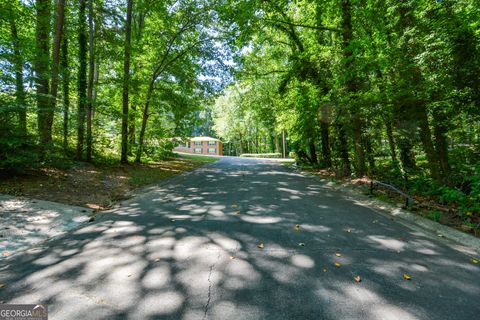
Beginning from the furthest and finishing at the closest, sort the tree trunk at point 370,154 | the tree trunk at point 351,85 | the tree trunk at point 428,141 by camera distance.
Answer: the tree trunk at point 370,154, the tree trunk at point 351,85, the tree trunk at point 428,141

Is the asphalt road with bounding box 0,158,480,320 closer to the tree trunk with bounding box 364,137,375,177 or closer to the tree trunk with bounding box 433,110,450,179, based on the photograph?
the tree trunk with bounding box 433,110,450,179

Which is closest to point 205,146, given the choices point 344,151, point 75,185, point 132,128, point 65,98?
point 132,128

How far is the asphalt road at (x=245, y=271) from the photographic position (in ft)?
8.09

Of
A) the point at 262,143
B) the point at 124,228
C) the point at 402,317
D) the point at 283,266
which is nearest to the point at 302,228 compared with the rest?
the point at 283,266

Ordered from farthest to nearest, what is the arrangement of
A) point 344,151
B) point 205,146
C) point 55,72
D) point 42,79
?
point 205,146 < point 344,151 < point 55,72 < point 42,79

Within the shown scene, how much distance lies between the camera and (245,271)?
10.3 ft

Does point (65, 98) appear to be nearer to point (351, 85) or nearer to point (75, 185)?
point (75, 185)

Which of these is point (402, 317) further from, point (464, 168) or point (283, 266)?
point (464, 168)

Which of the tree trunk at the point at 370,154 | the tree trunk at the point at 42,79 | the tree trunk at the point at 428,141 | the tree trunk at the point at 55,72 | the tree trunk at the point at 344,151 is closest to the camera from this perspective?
the tree trunk at the point at 428,141

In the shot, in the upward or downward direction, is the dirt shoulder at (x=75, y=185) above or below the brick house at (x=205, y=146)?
below

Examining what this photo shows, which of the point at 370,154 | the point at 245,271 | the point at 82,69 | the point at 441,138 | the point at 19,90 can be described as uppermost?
the point at 82,69

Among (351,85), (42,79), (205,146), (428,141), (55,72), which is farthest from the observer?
(205,146)

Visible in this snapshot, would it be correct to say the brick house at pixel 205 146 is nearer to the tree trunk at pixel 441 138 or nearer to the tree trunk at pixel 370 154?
the tree trunk at pixel 370 154

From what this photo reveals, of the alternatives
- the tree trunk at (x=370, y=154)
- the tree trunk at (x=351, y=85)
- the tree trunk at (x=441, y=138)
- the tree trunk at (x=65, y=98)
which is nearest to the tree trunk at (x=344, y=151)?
the tree trunk at (x=370, y=154)
